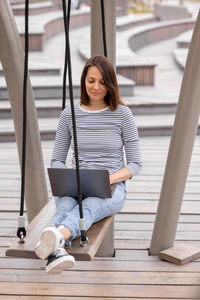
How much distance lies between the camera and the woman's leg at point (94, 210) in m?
2.78

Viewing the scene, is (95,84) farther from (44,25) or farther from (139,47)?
(139,47)

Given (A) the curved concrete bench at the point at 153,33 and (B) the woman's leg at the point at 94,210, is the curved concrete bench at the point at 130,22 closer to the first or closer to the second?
(A) the curved concrete bench at the point at 153,33

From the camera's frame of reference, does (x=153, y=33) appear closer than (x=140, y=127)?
→ No

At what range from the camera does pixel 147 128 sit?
704 cm

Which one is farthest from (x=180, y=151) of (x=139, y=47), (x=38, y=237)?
(x=139, y=47)

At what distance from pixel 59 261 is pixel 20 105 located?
133 centimetres

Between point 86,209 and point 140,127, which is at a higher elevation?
point 86,209

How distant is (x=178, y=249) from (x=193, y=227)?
0.52 metres

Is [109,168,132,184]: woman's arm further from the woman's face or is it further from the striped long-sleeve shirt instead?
the woman's face

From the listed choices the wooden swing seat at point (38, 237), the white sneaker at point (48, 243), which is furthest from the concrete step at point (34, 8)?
the white sneaker at point (48, 243)

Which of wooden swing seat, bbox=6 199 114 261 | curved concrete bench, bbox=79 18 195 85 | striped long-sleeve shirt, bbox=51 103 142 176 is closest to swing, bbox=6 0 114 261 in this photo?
wooden swing seat, bbox=6 199 114 261

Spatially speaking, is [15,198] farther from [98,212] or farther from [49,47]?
[49,47]

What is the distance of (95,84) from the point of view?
9.99 ft

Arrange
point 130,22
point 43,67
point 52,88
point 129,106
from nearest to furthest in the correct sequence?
point 129,106
point 52,88
point 43,67
point 130,22
